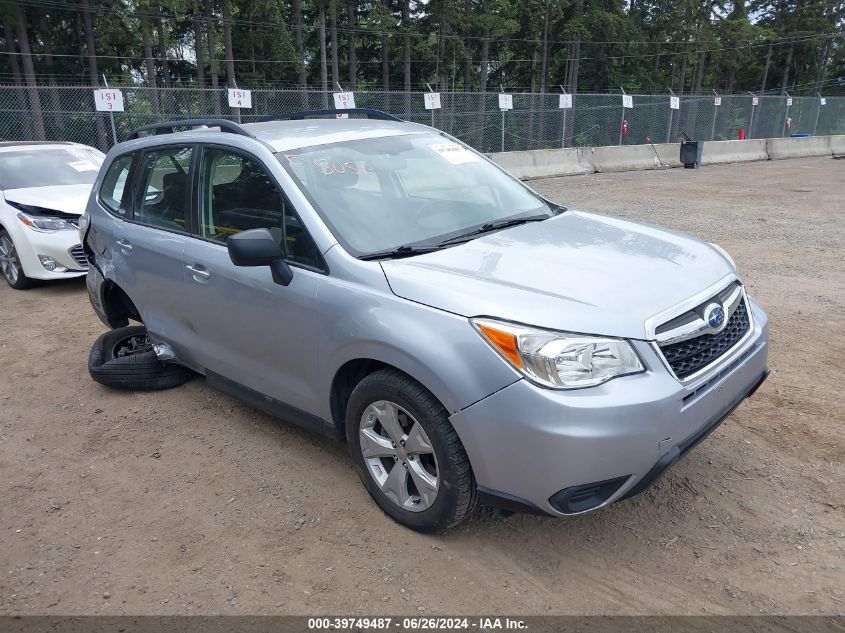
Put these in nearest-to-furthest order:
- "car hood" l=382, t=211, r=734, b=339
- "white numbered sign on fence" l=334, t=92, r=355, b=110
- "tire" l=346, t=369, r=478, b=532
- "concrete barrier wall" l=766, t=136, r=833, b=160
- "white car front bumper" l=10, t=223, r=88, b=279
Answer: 1. "car hood" l=382, t=211, r=734, b=339
2. "tire" l=346, t=369, r=478, b=532
3. "white car front bumper" l=10, t=223, r=88, b=279
4. "white numbered sign on fence" l=334, t=92, r=355, b=110
5. "concrete barrier wall" l=766, t=136, r=833, b=160

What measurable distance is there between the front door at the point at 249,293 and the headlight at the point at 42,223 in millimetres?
4329

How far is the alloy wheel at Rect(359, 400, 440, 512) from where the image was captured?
290 cm

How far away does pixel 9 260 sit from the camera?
7.71 meters

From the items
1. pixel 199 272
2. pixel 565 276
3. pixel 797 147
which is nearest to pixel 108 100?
pixel 199 272

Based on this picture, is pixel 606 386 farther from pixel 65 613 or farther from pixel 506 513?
pixel 65 613

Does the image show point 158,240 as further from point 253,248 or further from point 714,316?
point 714,316

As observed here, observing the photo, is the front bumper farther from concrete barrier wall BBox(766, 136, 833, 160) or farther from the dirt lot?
concrete barrier wall BBox(766, 136, 833, 160)

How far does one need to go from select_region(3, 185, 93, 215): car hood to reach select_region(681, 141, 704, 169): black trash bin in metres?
19.6

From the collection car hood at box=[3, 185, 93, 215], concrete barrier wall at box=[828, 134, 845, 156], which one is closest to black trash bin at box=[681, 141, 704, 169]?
concrete barrier wall at box=[828, 134, 845, 156]

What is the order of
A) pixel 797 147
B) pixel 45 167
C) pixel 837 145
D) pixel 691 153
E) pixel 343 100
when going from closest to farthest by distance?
pixel 45 167, pixel 343 100, pixel 691 153, pixel 797 147, pixel 837 145

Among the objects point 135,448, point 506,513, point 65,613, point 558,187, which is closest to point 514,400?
point 506,513

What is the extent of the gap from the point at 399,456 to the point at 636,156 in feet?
Result: 70.7

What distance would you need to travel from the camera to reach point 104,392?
16.0 ft

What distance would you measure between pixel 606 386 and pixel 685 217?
33.3ft
